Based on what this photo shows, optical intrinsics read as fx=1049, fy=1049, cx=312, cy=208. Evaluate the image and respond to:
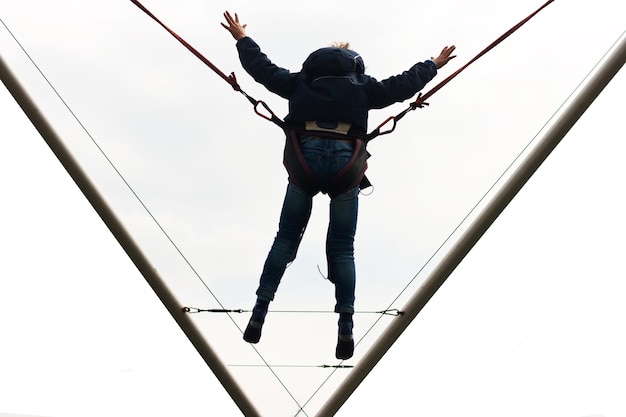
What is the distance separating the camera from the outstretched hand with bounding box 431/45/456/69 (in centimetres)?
655

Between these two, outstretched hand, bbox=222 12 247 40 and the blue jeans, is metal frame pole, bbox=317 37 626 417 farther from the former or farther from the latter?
outstretched hand, bbox=222 12 247 40

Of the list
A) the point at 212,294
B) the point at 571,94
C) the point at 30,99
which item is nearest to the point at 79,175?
the point at 30,99

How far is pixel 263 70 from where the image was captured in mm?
6418

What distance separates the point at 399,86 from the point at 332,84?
1.37 ft

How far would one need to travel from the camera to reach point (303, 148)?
6375 millimetres

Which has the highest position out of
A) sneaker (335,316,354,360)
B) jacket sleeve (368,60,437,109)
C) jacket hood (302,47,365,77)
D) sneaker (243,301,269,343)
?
jacket hood (302,47,365,77)

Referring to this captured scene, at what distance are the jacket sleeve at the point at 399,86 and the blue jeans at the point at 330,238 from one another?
33cm

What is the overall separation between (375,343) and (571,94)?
6.97 ft

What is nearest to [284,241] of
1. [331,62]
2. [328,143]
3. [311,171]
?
[311,171]

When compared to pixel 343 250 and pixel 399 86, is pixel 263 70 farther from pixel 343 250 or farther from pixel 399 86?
pixel 343 250

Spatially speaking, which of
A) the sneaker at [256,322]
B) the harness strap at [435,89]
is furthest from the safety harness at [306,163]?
the sneaker at [256,322]

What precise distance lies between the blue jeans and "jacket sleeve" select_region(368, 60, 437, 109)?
0.33 metres

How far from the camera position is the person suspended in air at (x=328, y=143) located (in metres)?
6.33

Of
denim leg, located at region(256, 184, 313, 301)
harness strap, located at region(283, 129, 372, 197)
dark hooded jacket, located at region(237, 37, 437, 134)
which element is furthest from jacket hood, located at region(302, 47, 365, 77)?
denim leg, located at region(256, 184, 313, 301)
